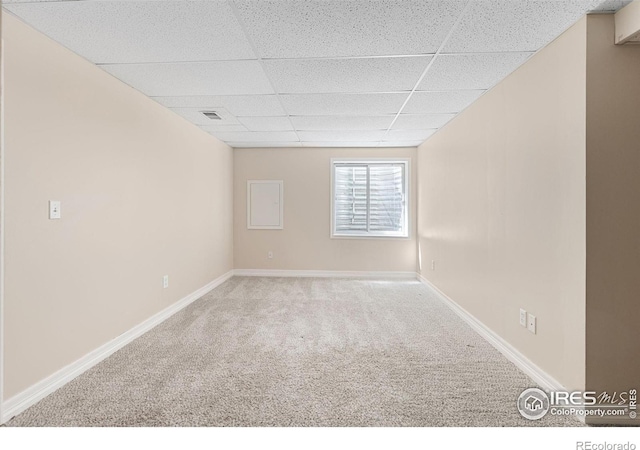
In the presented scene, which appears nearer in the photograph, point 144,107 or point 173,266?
point 144,107

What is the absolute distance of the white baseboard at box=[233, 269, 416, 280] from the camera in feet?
18.5

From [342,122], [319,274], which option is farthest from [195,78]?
[319,274]

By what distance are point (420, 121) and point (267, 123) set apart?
1.91 metres

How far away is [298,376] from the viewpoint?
2273 millimetres

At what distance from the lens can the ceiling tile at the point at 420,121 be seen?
3.76 metres

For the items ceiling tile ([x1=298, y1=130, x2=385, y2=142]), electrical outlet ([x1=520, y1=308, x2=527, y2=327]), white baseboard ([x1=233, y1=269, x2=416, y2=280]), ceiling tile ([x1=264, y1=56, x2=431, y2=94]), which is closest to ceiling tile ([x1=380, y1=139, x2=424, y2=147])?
ceiling tile ([x1=298, y1=130, x2=385, y2=142])

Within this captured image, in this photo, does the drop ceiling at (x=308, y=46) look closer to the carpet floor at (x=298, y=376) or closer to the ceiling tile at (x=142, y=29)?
the ceiling tile at (x=142, y=29)

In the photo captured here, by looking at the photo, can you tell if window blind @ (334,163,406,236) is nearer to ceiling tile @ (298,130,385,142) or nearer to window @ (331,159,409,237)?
window @ (331,159,409,237)

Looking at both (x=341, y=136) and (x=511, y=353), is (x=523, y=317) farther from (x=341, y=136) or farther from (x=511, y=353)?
(x=341, y=136)
